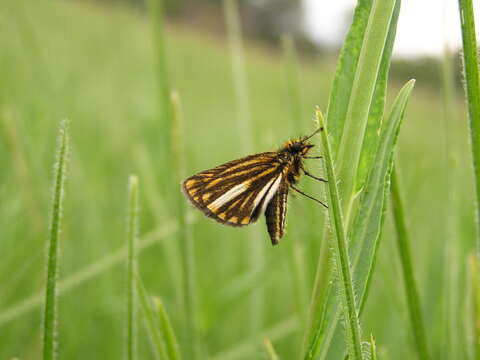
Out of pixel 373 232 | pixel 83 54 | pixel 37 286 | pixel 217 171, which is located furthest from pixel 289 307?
pixel 83 54

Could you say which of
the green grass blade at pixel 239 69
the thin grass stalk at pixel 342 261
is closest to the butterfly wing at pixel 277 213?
the thin grass stalk at pixel 342 261

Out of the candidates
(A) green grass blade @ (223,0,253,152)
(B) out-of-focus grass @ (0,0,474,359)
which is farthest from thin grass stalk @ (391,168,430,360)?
(A) green grass blade @ (223,0,253,152)

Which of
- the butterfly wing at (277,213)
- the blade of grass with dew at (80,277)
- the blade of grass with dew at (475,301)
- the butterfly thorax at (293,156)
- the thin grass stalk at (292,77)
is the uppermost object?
the thin grass stalk at (292,77)

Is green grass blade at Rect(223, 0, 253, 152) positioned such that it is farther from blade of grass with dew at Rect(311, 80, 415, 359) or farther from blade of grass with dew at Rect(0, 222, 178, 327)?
blade of grass with dew at Rect(311, 80, 415, 359)

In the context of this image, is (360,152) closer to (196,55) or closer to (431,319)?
(431,319)

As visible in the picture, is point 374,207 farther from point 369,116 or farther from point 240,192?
point 240,192

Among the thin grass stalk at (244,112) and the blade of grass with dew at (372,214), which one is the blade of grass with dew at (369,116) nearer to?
the blade of grass with dew at (372,214)
